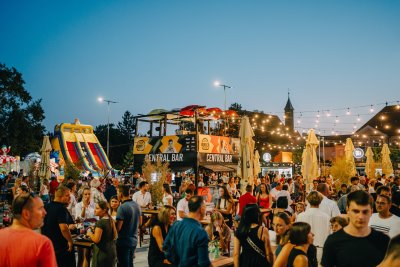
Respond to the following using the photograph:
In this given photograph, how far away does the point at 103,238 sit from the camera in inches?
195

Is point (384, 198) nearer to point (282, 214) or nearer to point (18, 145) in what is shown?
point (282, 214)

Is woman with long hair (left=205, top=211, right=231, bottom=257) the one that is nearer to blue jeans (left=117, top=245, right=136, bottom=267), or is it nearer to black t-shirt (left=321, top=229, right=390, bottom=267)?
blue jeans (left=117, top=245, right=136, bottom=267)

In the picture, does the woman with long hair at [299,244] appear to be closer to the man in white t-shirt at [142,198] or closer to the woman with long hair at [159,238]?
the woman with long hair at [159,238]

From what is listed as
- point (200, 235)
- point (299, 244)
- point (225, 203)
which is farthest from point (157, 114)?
point (299, 244)

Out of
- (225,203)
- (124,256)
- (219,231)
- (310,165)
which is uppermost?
(310,165)

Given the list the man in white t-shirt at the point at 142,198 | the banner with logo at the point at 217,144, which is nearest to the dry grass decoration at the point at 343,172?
the banner with logo at the point at 217,144

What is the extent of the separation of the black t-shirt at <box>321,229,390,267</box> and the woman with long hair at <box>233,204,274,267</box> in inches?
45.6

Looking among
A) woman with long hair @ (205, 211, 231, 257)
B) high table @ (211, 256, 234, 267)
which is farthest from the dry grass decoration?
high table @ (211, 256, 234, 267)

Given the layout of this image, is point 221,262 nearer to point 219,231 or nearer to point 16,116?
point 219,231

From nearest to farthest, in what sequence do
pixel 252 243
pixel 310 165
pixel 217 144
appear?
pixel 252 243 → pixel 310 165 → pixel 217 144

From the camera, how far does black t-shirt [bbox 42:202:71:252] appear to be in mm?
4840

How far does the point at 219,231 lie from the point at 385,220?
2974mm

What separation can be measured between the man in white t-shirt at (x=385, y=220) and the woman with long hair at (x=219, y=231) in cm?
269

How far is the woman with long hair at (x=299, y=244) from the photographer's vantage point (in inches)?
125
